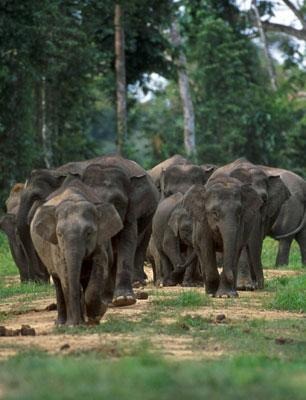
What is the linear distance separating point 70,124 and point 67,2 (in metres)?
8.80

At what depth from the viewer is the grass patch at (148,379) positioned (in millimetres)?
7188

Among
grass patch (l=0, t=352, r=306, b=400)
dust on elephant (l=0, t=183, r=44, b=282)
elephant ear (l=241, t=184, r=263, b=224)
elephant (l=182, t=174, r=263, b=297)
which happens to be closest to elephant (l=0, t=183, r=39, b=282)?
dust on elephant (l=0, t=183, r=44, b=282)

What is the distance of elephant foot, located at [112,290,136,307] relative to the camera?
45.1 feet

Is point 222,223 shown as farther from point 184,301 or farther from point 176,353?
point 176,353

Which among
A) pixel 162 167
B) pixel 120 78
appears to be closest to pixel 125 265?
pixel 162 167

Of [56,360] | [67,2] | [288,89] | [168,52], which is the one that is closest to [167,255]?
[56,360]

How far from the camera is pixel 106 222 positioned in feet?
38.8

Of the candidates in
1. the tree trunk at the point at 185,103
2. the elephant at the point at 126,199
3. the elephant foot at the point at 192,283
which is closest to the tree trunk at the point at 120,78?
the tree trunk at the point at 185,103

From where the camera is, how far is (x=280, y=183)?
1847 centimetres

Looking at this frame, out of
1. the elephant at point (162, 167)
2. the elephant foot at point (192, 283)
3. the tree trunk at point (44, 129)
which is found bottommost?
the elephant foot at point (192, 283)

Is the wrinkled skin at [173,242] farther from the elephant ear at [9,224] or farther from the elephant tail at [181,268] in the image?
the elephant ear at [9,224]

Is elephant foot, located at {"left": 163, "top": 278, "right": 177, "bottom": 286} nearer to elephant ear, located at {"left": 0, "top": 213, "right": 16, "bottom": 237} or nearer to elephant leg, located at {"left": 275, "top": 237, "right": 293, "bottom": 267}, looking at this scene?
elephant ear, located at {"left": 0, "top": 213, "right": 16, "bottom": 237}

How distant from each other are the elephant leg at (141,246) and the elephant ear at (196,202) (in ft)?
1.67

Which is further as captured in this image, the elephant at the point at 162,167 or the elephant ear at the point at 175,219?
the elephant at the point at 162,167
